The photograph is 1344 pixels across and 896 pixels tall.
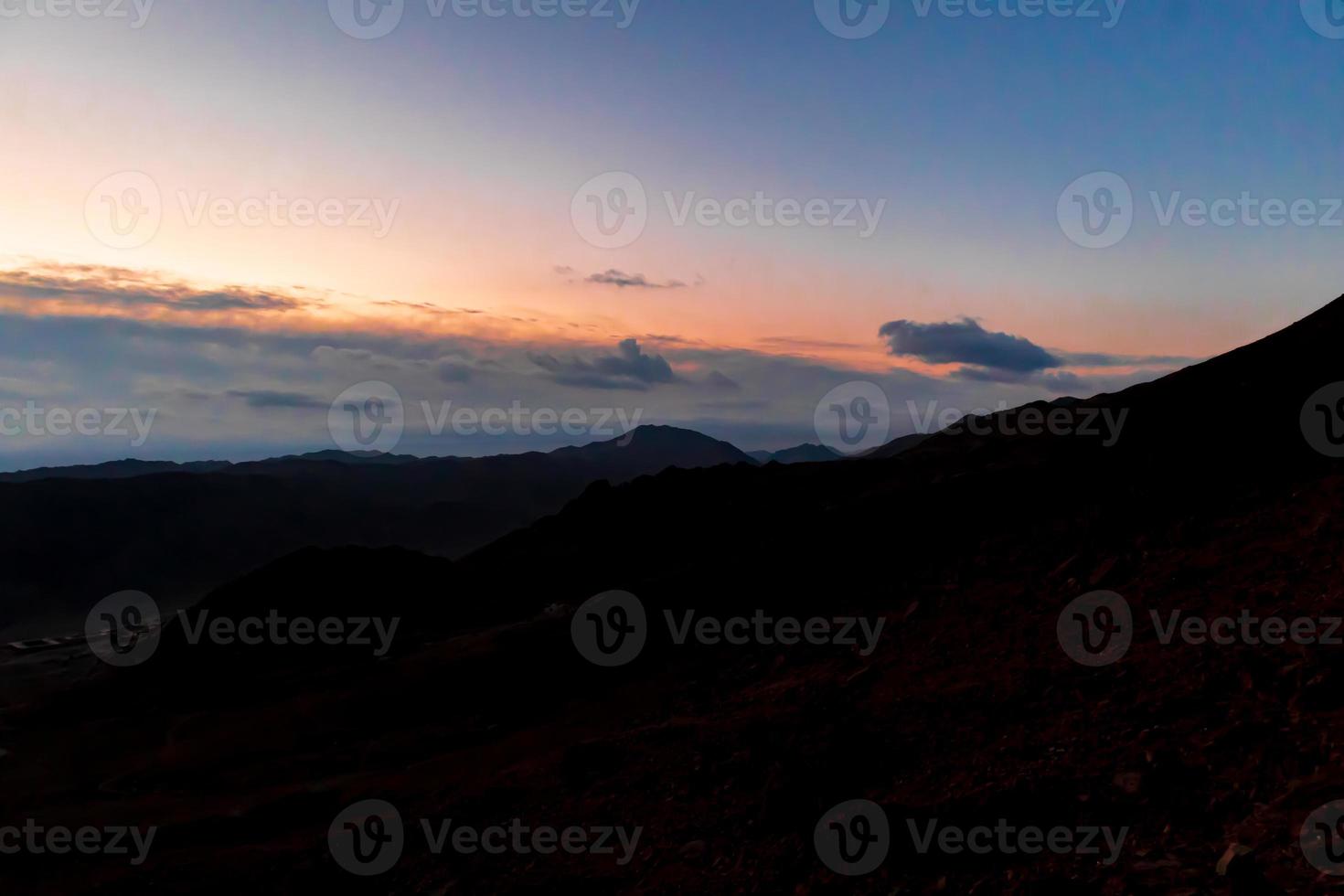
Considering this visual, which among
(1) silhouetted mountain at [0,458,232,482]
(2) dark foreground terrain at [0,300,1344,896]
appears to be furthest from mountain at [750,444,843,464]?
(2) dark foreground terrain at [0,300,1344,896]

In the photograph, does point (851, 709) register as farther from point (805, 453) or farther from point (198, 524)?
point (805, 453)

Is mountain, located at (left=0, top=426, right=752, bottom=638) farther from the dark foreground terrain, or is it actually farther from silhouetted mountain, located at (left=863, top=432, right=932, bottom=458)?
the dark foreground terrain

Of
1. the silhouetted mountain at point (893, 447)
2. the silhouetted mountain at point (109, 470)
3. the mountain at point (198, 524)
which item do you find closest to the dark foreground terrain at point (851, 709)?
the mountain at point (198, 524)

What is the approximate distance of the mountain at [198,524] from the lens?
6938cm

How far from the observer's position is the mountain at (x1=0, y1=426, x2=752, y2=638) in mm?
69375

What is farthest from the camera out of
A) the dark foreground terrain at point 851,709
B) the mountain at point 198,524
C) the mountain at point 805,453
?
the mountain at point 805,453

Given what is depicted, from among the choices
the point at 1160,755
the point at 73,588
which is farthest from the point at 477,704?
the point at 73,588

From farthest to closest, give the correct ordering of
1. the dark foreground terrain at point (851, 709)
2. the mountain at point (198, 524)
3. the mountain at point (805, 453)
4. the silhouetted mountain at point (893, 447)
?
the mountain at point (805, 453), the silhouetted mountain at point (893, 447), the mountain at point (198, 524), the dark foreground terrain at point (851, 709)

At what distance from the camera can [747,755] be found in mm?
10703

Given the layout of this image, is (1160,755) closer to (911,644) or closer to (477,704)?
(911,644)

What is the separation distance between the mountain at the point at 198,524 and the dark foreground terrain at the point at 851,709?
4703 cm

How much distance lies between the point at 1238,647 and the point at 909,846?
4734mm

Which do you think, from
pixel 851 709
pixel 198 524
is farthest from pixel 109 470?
pixel 851 709

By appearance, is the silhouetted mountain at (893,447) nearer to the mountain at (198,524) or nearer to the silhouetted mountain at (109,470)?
the mountain at (198,524)
